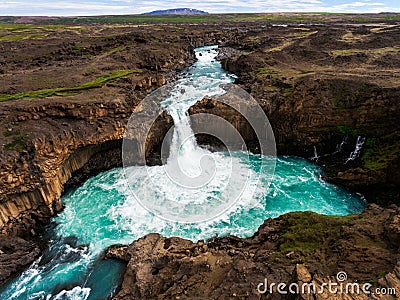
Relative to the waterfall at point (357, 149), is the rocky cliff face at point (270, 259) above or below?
above

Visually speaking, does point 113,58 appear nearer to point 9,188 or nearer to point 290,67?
point 290,67

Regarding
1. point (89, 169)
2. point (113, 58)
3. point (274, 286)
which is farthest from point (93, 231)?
point (113, 58)

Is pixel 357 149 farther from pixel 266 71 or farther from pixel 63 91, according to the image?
pixel 63 91

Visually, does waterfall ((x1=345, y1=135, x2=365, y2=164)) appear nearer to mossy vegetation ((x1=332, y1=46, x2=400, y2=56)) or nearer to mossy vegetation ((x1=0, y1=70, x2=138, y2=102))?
mossy vegetation ((x1=332, y1=46, x2=400, y2=56))

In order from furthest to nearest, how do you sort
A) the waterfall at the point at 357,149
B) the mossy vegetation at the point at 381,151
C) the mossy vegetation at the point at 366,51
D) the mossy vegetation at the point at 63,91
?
the mossy vegetation at the point at 366,51 → the mossy vegetation at the point at 63,91 → the waterfall at the point at 357,149 → the mossy vegetation at the point at 381,151

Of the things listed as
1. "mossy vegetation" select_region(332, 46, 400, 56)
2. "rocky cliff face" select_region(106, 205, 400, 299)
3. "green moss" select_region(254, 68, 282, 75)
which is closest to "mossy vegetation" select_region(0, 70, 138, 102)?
"rocky cliff face" select_region(106, 205, 400, 299)

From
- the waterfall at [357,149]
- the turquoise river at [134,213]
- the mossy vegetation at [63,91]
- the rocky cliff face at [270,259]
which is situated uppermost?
the mossy vegetation at [63,91]

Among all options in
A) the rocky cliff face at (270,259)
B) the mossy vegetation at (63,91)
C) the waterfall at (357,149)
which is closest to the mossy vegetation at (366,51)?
the waterfall at (357,149)

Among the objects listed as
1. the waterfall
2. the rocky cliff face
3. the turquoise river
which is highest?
the rocky cliff face

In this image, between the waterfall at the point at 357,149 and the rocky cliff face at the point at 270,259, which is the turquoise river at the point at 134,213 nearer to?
the rocky cliff face at the point at 270,259

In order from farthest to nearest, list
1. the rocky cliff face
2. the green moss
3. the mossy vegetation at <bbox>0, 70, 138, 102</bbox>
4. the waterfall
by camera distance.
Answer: the green moss → the mossy vegetation at <bbox>0, 70, 138, 102</bbox> → the waterfall → the rocky cliff face

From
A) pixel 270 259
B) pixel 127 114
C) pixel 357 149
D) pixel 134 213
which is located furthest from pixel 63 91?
pixel 357 149
